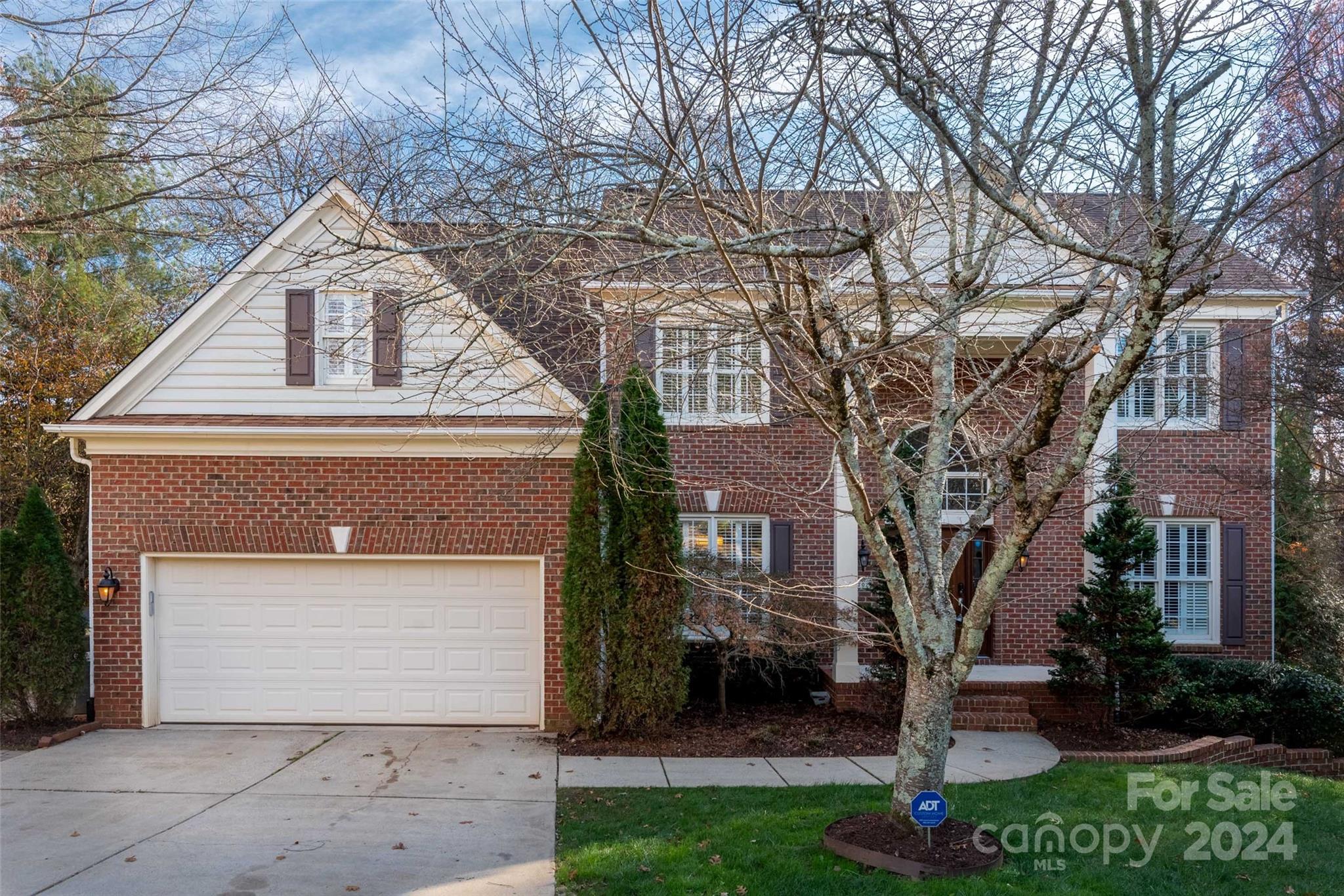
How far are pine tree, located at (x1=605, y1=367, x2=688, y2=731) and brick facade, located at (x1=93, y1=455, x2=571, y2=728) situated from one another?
2.90ft

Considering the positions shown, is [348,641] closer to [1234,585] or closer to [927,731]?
[927,731]

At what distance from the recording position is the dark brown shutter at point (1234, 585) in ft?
39.3

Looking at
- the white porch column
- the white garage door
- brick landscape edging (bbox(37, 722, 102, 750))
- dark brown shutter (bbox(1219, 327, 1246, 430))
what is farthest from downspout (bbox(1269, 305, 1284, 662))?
brick landscape edging (bbox(37, 722, 102, 750))

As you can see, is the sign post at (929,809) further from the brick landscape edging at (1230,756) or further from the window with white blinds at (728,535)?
the window with white blinds at (728,535)

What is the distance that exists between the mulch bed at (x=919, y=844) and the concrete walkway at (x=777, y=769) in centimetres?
197

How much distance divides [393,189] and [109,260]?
53.3 feet

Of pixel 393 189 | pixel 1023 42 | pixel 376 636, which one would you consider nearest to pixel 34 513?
pixel 376 636

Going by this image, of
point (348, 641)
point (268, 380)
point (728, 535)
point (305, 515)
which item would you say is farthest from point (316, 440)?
point (728, 535)

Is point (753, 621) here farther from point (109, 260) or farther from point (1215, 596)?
point (109, 260)

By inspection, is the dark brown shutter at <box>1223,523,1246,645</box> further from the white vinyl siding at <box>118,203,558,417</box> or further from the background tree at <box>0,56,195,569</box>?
the background tree at <box>0,56,195,569</box>

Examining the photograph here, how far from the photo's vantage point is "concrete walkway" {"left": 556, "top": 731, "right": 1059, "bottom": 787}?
26.2ft

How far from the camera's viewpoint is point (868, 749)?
30.6ft

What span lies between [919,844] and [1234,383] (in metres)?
8.61

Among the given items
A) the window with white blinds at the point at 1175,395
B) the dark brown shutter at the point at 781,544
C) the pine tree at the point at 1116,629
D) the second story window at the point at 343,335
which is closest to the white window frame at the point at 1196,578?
the window with white blinds at the point at 1175,395
